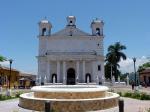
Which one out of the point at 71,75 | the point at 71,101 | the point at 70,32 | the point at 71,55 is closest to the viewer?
the point at 71,101

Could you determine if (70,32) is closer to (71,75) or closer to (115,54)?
(71,75)

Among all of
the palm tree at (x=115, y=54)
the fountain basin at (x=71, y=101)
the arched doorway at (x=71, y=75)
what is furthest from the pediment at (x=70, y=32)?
the fountain basin at (x=71, y=101)

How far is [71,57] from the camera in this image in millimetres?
51219

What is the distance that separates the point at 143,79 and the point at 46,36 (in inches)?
883

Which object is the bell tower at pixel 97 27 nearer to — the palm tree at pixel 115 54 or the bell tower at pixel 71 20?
the bell tower at pixel 71 20

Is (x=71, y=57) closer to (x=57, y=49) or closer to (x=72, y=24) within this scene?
(x=57, y=49)

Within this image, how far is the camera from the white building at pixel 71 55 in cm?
5141

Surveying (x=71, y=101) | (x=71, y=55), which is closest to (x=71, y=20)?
(x=71, y=55)

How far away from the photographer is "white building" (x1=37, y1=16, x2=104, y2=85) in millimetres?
51406

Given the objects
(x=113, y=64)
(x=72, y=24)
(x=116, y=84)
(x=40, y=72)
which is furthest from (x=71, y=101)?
(x=113, y=64)

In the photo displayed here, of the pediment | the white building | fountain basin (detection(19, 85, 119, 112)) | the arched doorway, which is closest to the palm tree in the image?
the white building

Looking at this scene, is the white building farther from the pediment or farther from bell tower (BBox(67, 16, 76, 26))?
bell tower (BBox(67, 16, 76, 26))

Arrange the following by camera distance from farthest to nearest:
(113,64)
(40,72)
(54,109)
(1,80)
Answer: (113,64), (40,72), (1,80), (54,109)

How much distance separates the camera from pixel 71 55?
5131 centimetres
